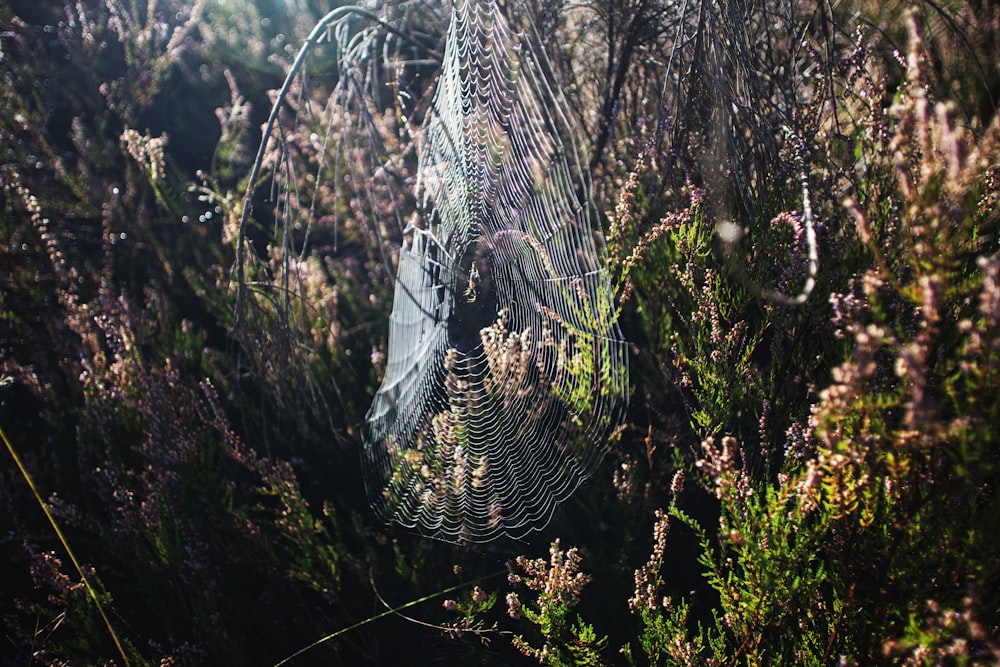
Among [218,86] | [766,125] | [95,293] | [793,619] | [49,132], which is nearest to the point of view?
[793,619]

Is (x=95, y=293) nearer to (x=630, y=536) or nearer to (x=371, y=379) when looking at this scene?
(x=371, y=379)

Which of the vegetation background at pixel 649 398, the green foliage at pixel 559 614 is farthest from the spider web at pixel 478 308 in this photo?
the green foliage at pixel 559 614

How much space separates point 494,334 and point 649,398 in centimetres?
54

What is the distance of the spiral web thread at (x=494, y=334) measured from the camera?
78.7 inches

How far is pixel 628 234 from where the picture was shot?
2127 mm

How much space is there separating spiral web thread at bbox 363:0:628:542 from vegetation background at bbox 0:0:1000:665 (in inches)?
5.1

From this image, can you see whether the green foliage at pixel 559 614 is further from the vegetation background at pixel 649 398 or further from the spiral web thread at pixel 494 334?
the spiral web thread at pixel 494 334

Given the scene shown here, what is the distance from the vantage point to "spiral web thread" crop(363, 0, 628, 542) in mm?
1999

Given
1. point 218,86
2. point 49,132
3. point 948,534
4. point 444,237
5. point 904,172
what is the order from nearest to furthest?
point 904,172 → point 948,534 → point 444,237 → point 49,132 → point 218,86

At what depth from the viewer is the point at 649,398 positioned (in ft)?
7.25

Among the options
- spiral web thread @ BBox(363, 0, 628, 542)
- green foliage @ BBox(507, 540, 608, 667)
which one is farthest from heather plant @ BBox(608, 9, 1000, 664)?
spiral web thread @ BBox(363, 0, 628, 542)

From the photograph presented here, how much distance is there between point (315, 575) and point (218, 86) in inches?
159

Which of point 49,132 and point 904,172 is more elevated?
point 49,132

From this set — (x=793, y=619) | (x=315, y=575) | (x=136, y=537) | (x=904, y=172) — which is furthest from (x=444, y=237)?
(x=904, y=172)
